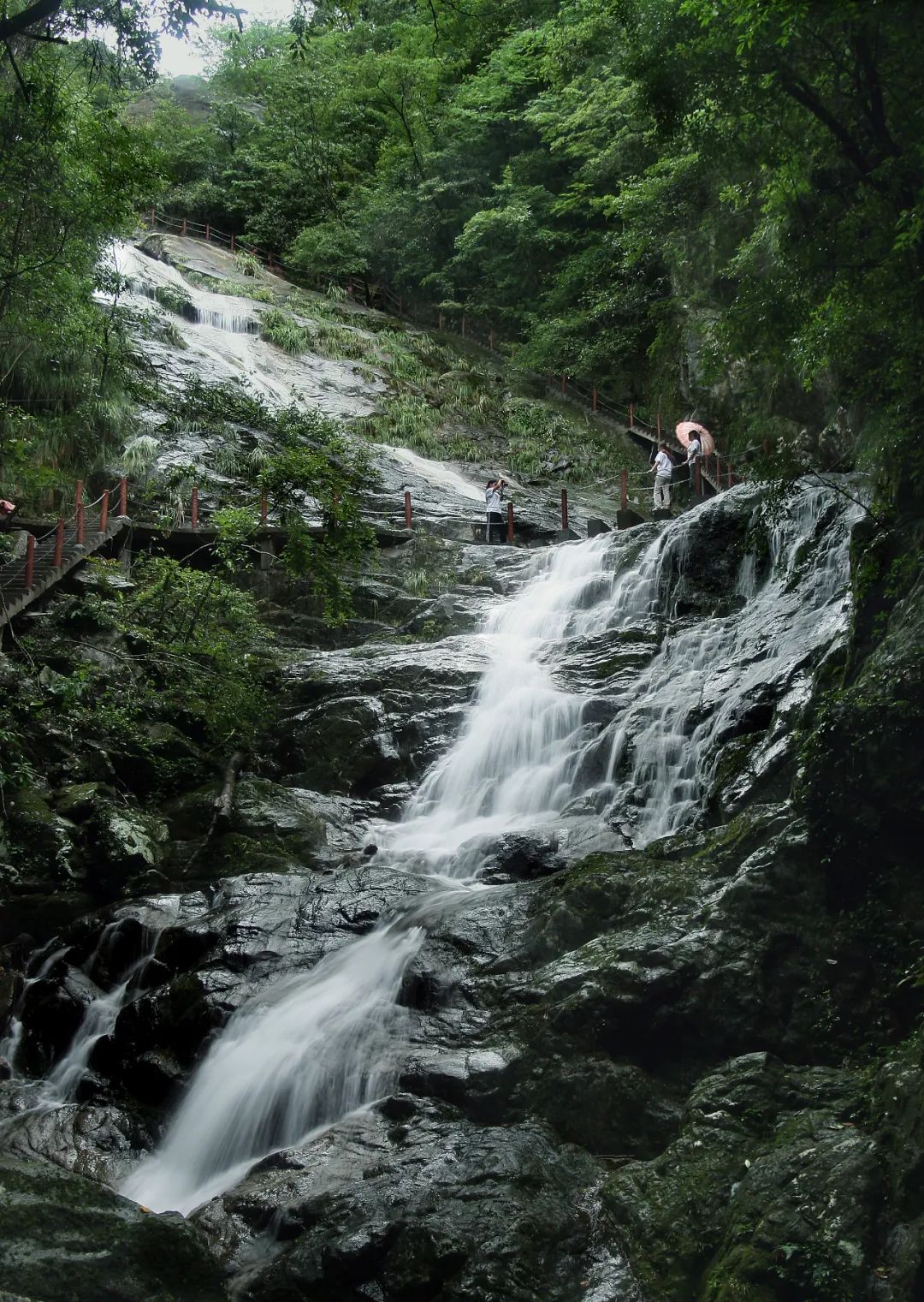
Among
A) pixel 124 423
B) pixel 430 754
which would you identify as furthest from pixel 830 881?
pixel 124 423

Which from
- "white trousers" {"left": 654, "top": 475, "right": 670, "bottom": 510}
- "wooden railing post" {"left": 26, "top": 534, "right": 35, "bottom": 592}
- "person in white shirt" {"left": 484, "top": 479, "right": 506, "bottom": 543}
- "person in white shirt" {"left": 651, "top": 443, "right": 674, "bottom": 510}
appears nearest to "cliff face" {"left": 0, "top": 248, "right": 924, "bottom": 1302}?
"wooden railing post" {"left": 26, "top": 534, "right": 35, "bottom": 592}

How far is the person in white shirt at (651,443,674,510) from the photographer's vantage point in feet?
68.8

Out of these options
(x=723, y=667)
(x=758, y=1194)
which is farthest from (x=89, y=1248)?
(x=723, y=667)

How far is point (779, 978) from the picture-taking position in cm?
646

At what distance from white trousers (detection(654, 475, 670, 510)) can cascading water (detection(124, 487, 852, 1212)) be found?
12.2ft

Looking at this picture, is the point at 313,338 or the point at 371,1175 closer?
the point at 371,1175

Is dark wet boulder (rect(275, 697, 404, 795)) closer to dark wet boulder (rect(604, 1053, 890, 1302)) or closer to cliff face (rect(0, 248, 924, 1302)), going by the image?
cliff face (rect(0, 248, 924, 1302))

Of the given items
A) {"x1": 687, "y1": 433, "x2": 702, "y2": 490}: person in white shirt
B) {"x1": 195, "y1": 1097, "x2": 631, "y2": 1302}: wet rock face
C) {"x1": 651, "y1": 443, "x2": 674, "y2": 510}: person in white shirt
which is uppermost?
{"x1": 687, "y1": 433, "x2": 702, "y2": 490}: person in white shirt

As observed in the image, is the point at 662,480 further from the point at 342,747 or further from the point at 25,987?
the point at 25,987

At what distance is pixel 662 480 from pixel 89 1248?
18104mm

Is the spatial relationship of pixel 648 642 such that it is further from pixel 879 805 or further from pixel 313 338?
pixel 313 338

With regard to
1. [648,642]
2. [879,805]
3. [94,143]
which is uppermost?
[94,143]

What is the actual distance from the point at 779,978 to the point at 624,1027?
0.97 m

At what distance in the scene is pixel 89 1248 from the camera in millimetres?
Answer: 5195
